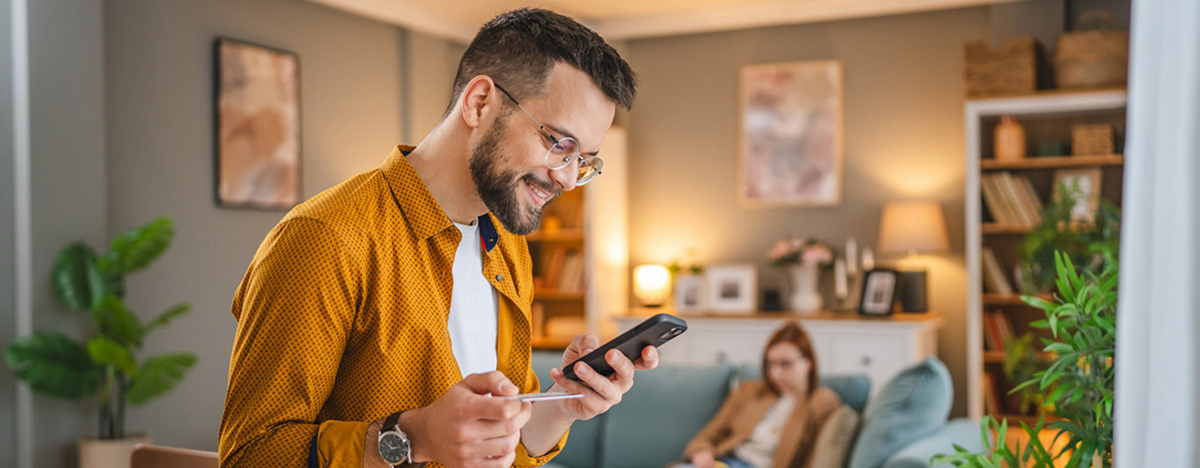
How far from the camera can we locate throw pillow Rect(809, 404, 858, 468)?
9.37ft

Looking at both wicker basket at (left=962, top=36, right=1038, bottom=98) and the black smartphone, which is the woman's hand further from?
wicker basket at (left=962, top=36, right=1038, bottom=98)

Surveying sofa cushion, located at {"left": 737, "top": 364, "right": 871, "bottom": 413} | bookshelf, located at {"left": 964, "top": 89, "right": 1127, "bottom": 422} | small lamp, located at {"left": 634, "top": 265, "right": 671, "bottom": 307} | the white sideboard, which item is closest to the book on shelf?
bookshelf, located at {"left": 964, "top": 89, "right": 1127, "bottom": 422}

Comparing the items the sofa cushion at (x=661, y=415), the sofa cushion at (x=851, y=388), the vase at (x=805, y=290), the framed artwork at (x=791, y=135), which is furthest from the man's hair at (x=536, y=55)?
the framed artwork at (x=791, y=135)

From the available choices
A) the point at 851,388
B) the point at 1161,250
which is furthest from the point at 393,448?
the point at 851,388

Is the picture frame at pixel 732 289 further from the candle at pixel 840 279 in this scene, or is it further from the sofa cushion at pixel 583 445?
the sofa cushion at pixel 583 445

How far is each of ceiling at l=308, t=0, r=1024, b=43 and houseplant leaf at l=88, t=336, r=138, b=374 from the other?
2303 millimetres

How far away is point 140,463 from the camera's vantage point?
5.38ft

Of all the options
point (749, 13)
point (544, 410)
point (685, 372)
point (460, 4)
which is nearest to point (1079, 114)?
point (749, 13)

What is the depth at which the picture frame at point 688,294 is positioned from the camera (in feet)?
17.4

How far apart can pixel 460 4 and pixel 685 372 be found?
2.82 metres

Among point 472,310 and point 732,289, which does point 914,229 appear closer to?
point 732,289

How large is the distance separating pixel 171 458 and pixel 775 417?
1.98m

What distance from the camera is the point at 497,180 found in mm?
1144

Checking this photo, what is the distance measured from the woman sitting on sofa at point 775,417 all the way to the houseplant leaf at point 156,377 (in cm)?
202
